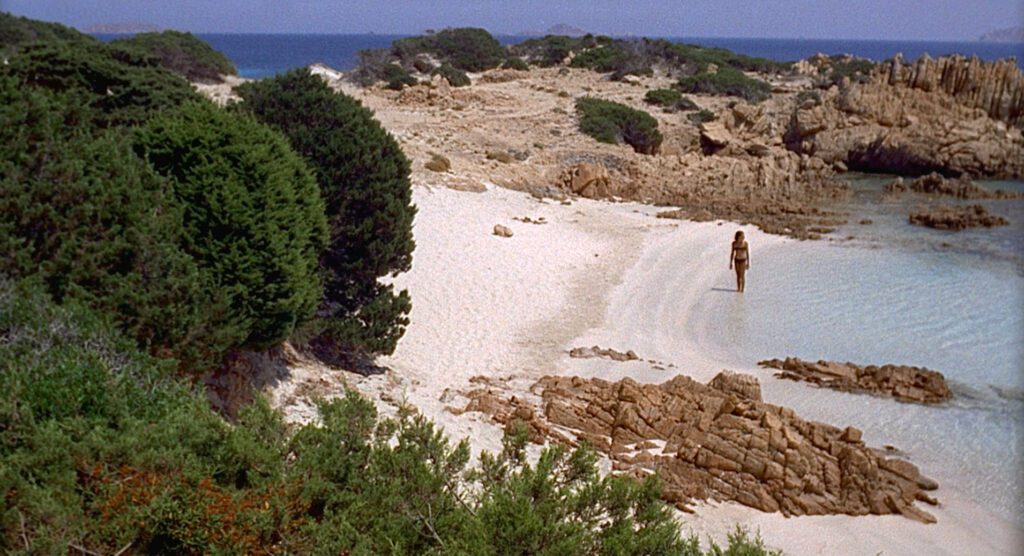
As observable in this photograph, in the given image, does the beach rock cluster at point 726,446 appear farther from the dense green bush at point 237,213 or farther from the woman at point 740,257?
the woman at point 740,257

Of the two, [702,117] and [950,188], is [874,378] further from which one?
[702,117]

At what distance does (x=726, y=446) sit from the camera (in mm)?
9992

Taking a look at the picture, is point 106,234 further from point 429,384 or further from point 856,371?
point 856,371

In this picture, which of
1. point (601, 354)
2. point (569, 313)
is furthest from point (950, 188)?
point (601, 354)

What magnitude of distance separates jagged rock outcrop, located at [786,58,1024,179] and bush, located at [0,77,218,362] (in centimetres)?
3455

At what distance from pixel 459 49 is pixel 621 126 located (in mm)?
24522

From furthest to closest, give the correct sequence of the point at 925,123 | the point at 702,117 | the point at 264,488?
1. the point at 702,117
2. the point at 925,123
3. the point at 264,488

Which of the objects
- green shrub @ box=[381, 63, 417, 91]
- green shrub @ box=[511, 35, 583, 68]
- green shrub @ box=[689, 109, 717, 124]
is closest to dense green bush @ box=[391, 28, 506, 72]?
green shrub @ box=[511, 35, 583, 68]

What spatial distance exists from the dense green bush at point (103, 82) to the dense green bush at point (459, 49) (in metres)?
38.8

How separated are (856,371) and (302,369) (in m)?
8.76

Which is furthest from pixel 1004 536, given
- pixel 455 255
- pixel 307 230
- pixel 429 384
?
pixel 455 255

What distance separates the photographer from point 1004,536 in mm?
9133

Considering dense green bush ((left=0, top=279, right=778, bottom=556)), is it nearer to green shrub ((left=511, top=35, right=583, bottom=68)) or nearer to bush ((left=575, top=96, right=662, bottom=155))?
bush ((left=575, top=96, right=662, bottom=155))

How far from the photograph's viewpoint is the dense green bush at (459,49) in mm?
54500
